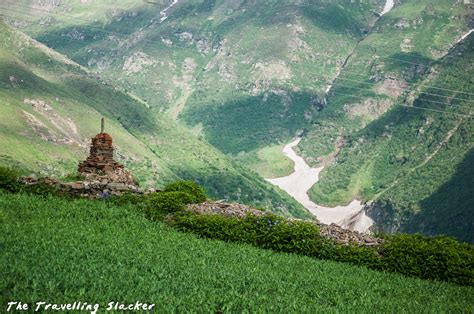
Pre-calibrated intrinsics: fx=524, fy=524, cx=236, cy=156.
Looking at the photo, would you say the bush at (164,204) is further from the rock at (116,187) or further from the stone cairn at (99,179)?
the stone cairn at (99,179)

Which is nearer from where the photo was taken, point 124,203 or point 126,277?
point 126,277

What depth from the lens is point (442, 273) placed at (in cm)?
1944

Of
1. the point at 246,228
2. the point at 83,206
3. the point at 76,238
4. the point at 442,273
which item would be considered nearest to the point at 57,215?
the point at 83,206

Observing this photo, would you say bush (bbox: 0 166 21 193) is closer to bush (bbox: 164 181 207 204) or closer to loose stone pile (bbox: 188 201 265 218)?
bush (bbox: 164 181 207 204)

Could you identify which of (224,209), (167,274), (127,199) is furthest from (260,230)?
(167,274)

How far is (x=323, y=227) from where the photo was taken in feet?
73.3

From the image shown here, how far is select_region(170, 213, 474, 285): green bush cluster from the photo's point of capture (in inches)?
767

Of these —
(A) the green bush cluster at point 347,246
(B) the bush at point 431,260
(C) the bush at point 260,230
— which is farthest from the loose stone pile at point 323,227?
(B) the bush at point 431,260

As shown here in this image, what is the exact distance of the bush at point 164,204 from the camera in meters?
22.8

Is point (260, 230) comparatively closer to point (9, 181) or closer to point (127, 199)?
point (127, 199)

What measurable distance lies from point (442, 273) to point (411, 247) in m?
1.41

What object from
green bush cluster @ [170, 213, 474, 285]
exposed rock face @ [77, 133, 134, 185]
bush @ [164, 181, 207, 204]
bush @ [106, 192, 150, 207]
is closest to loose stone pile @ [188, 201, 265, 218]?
green bush cluster @ [170, 213, 474, 285]

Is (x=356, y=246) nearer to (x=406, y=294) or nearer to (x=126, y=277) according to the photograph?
(x=406, y=294)

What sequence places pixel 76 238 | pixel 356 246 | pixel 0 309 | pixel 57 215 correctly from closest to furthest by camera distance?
pixel 0 309 → pixel 76 238 → pixel 57 215 → pixel 356 246
